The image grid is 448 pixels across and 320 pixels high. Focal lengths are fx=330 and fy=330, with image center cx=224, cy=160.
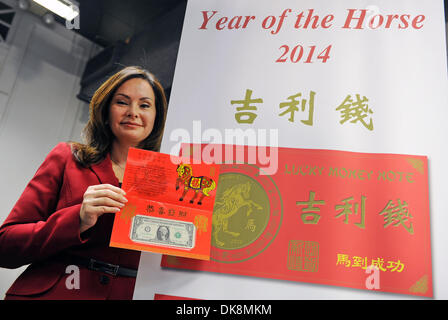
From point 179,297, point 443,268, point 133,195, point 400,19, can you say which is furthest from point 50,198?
Result: point 400,19

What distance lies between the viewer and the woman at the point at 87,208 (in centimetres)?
97

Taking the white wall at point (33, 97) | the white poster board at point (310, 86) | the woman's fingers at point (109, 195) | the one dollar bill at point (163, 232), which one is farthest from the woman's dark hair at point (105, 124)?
the white wall at point (33, 97)

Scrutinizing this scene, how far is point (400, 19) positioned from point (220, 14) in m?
0.59

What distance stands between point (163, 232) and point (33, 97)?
3872 mm

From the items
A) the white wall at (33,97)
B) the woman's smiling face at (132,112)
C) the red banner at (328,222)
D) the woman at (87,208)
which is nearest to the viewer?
the red banner at (328,222)

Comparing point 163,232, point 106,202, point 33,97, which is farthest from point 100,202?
point 33,97

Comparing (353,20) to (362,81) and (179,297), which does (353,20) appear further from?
(179,297)

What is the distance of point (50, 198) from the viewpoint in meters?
1.10

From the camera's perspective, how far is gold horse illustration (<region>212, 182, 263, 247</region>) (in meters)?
0.94

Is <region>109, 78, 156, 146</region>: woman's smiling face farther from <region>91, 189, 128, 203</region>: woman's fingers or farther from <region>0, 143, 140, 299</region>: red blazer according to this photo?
<region>91, 189, 128, 203</region>: woman's fingers

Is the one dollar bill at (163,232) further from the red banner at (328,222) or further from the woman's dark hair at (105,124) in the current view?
the woman's dark hair at (105,124)

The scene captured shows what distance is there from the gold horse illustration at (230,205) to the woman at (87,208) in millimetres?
267

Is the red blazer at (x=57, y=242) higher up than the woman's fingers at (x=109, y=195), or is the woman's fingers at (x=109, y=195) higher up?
the woman's fingers at (x=109, y=195)

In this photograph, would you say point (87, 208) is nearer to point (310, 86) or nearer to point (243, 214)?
point (243, 214)
